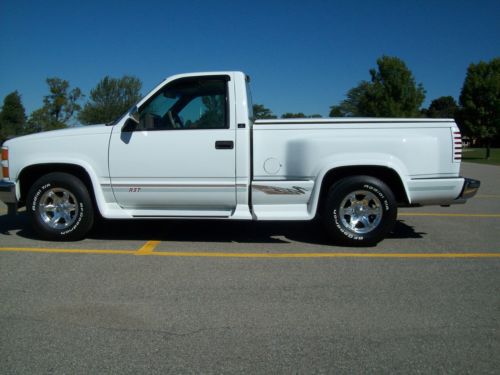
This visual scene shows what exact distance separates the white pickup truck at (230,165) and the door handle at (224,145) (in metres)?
0.02

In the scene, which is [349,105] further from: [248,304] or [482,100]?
[248,304]

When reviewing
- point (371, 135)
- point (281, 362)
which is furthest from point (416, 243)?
point (281, 362)

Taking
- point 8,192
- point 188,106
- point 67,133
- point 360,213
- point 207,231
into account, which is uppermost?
point 188,106

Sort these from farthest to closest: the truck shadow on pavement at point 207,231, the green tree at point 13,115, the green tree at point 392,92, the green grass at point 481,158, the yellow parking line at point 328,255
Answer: the green tree at point 13,115 → the green tree at point 392,92 → the green grass at point 481,158 → the truck shadow on pavement at point 207,231 → the yellow parking line at point 328,255

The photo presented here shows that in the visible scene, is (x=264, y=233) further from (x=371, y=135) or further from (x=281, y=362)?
(x=281, y=362)

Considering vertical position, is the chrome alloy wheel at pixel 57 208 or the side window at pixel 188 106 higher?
the side window at pixel 188 106

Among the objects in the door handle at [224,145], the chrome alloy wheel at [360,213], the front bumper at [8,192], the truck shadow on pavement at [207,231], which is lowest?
the truck shadow on pavement at [207,231]

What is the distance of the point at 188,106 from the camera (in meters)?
4.93

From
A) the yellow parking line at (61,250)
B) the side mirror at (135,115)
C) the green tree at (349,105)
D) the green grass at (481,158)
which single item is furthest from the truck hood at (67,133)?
the green tree at (349,105)

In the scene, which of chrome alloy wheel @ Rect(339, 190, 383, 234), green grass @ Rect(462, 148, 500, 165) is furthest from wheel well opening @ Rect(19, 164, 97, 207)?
green grass @ Rect(462, 148, 500, 165)

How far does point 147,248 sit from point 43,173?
1764 millimetres

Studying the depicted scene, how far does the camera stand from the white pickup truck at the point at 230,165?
451 centimetres

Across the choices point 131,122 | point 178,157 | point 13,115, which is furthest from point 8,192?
point 13,115

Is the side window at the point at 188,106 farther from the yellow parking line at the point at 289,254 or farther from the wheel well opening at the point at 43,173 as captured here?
the yellow parking line at the point at 289,254
